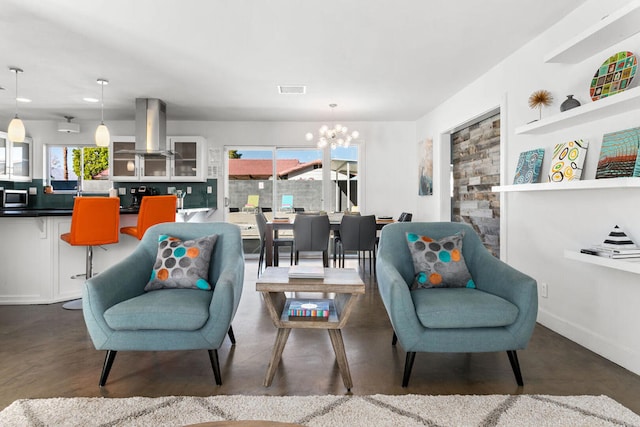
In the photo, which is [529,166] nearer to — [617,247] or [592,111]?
[592,111]

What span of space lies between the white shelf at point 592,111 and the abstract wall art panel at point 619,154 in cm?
15

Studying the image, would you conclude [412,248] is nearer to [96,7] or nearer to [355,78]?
[355,78]

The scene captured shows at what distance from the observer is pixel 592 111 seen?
7.95 ft

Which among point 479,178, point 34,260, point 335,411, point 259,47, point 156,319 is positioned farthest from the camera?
point 479,178

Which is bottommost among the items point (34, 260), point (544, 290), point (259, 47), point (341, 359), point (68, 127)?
point (341, 359)

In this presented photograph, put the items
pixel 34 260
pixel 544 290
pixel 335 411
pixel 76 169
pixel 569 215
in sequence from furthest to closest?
1. pixel 76 169
2. pixel 34 260
3. pixel 544 290
4. pixel 569 215
5. pixel 335 411

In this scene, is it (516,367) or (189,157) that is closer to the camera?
(516,367)

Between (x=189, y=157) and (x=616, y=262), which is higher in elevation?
(x=189, y=157)

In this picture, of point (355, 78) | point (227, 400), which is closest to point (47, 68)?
point (355, 78)

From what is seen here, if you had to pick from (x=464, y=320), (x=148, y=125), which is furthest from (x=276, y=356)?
(x=148, y=125)

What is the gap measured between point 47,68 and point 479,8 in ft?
14.4

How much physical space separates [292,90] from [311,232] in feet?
6.12

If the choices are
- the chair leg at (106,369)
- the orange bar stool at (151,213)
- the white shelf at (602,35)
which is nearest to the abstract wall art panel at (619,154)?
the white shelf at (602,35)

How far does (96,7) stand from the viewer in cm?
291
